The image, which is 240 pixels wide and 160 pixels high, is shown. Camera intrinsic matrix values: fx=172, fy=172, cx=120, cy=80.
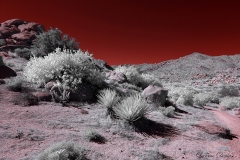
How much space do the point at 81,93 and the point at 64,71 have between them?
4.90 feet

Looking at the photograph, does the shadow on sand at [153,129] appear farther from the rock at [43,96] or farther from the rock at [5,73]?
the rock at [5,73]

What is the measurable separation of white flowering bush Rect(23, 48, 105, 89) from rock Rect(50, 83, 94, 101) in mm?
249

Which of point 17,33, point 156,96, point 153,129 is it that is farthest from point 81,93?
point 17,33

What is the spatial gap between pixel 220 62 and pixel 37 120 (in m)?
56.2

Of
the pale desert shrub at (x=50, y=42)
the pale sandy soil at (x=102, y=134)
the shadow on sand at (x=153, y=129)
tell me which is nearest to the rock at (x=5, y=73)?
the pale sandy soil at (x=102, y=134)

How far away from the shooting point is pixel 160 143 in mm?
4699

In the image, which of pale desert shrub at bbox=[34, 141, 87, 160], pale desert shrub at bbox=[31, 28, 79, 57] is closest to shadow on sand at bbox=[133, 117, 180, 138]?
pale desert shrub at bbox=[34, 141, 87, 160]

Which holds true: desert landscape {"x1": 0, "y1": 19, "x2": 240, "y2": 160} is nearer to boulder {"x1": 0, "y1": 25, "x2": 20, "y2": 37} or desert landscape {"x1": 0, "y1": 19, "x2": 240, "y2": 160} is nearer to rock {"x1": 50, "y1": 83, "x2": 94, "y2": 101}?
rock {"x1": 50, "y1": 83, "x2": 94, "y2": 101}

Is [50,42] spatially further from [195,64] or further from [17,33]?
[195,64]

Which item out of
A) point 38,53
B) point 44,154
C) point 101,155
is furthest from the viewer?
point 38,53

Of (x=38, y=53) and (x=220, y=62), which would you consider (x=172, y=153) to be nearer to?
(x=38, y=53)

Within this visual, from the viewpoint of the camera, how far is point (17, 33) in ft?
77.9

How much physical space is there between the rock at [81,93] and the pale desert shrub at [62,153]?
3.80 m

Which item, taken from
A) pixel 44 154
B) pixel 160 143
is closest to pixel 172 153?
pixel 160 143
